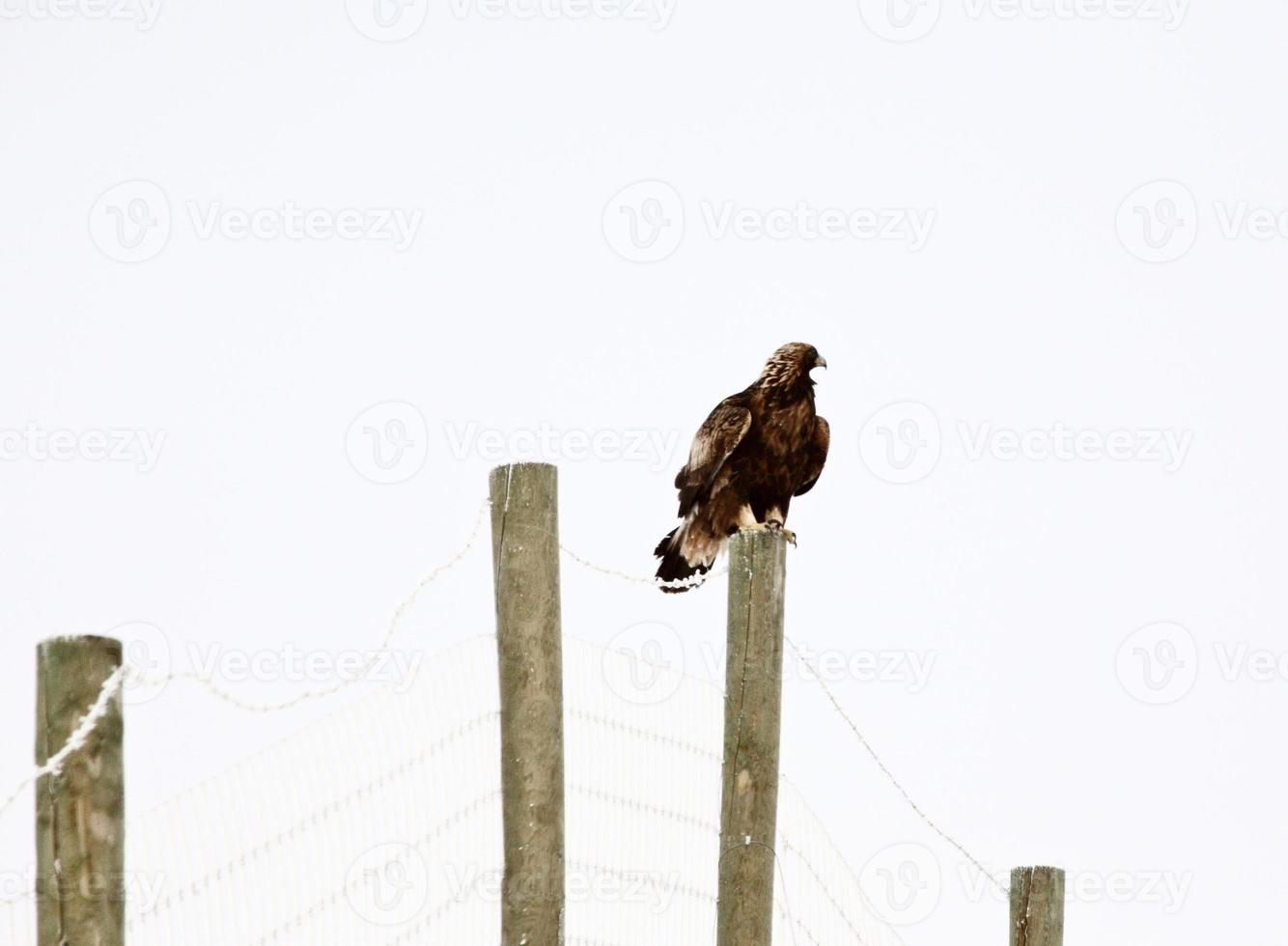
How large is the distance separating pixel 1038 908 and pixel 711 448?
12.6ft

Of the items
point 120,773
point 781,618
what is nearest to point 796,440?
point 781,618

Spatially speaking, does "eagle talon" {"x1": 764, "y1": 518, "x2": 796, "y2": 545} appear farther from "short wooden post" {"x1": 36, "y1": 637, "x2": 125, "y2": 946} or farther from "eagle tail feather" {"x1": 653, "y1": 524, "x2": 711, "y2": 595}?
"short wooden post" {"x1": 36, "y1": 637, "x2": 125, "y2": 946}

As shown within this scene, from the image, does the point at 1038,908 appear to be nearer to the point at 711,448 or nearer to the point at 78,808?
the point at 78,808

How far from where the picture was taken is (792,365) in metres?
9.21

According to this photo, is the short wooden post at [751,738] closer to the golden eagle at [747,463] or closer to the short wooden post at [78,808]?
the short wooden post at [78,808]

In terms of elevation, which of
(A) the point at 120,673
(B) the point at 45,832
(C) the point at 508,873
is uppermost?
(A) the point at 120,673

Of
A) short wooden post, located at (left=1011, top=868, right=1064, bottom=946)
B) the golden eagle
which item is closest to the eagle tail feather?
the golden eagle

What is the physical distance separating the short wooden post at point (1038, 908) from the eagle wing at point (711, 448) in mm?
3699

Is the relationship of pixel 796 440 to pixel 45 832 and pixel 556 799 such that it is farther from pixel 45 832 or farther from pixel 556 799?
pixel 45 832

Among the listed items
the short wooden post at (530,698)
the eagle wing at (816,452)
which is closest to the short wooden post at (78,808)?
the short wooden post at (530,698)

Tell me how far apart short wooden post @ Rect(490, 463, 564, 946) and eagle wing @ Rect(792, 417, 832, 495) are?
499 centimetres

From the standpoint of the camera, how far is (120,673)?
125 inches

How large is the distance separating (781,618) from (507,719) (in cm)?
93

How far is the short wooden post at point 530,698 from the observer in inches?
157
